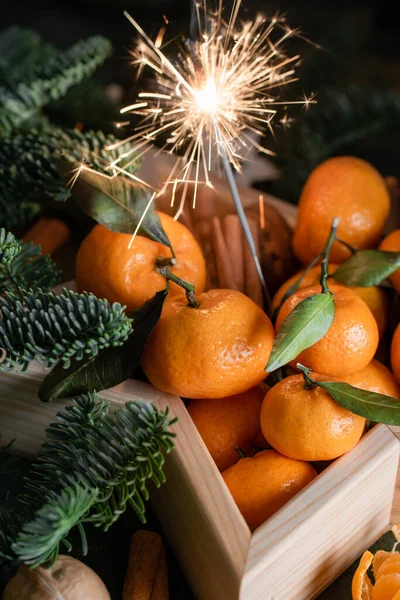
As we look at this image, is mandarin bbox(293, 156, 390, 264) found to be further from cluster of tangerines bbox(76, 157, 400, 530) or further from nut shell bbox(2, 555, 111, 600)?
nut shell bbox(2, 555, 111, 600)

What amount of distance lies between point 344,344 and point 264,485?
0.46 ft

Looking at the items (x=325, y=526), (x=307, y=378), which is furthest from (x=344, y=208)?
(x=325, y=526)

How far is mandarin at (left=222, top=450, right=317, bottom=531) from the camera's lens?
0.54 metres

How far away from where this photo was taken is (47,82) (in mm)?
857

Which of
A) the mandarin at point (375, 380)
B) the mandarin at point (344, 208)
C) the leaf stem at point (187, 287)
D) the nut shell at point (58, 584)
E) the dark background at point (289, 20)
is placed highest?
the dark background at point (289, 20)

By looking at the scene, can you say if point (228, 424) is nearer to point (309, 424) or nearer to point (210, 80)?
point (309, 424)

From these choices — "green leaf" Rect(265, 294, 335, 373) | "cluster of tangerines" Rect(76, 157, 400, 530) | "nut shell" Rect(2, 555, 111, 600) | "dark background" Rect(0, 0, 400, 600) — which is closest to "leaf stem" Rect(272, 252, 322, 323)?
"cluster of tangerines" Rect(76, 157, 400, 530)

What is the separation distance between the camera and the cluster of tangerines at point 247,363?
0.54 metres

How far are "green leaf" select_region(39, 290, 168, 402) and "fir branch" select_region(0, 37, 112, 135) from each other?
0.39 m

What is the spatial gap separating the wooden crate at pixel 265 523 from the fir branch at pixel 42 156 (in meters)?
0.24

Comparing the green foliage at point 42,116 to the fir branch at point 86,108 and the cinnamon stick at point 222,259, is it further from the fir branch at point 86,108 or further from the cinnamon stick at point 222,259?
the cinnamon stick at point 222,259

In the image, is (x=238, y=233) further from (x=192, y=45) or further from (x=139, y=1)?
(x=139, y=1)

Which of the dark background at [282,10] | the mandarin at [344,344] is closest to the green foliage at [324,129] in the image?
the mandarin at [344,344]

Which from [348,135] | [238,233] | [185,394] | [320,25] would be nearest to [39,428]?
[185,394]
